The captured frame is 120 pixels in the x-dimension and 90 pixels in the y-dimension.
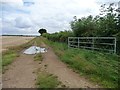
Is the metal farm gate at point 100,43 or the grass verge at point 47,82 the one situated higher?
the metal farm gate at point 100,43

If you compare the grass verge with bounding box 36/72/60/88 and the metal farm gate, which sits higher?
Answer: the metal farm gate

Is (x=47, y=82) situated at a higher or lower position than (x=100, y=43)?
lower

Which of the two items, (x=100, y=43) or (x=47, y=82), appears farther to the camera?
(x=100, y=43)

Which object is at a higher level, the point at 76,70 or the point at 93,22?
the point at 93,22

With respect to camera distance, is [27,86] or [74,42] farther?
[74,42]

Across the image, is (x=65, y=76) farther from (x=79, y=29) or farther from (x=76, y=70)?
(x=79, y=29)

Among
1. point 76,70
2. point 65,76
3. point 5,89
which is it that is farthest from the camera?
point 76,70

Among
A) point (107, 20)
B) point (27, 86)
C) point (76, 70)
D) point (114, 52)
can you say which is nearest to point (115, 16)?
point (107, 20)

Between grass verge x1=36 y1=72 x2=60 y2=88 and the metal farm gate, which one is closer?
grass verge x1=36 y1=72 x2=60 y2=88

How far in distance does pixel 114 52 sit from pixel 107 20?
120 inches

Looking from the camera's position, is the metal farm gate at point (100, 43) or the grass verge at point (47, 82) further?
the metal farm gate at point (100, 43)

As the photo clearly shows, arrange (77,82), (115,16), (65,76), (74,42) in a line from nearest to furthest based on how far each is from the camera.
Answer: (77,82) → (65,76) → (115,16) → (74,42)

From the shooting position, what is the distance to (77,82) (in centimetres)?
698

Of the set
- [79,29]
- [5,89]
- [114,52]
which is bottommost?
[5,89]
